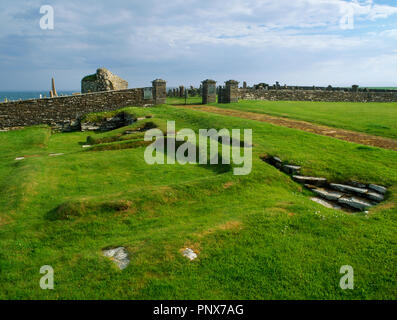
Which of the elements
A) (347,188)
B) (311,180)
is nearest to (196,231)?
(311,180)

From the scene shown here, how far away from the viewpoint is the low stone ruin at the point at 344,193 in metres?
9.91

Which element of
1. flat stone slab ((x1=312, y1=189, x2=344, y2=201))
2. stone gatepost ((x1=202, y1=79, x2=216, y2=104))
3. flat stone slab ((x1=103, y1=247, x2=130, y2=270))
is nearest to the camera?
flat stone slab ((x1=103, y1=247, x2=130, y2=270))

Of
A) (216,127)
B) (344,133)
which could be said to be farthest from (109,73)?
(344,133)

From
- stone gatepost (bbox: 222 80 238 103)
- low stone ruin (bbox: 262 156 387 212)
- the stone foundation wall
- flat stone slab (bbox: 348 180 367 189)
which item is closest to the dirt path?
flat stone slab (bbox: 348 180 367 189)

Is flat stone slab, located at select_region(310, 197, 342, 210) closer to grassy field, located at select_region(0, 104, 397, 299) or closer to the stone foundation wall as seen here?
grassy field, located at select_region(0, 104, 397, 299)

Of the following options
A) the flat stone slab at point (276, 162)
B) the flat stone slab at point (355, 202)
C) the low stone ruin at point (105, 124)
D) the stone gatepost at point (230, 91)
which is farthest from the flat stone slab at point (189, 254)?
the stone gatepost at point (230, 91)

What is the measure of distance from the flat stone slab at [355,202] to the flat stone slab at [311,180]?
52.2 inches

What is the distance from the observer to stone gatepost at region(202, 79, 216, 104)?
35719 mm

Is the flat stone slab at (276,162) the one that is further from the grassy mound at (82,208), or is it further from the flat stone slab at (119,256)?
the flat stone slab at (119,256)

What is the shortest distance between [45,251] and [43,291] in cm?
207

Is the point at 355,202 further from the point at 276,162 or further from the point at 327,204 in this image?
the point at 276,162

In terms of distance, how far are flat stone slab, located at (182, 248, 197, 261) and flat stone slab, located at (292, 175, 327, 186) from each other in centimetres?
695
